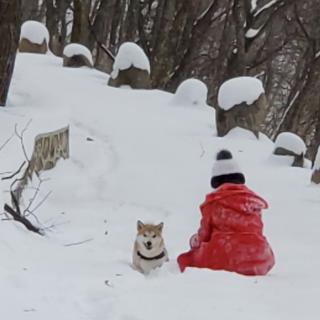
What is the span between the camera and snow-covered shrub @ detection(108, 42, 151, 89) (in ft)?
51.9

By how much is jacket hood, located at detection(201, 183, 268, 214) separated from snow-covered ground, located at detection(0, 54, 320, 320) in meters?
0.51

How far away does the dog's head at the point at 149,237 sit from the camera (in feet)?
18.2

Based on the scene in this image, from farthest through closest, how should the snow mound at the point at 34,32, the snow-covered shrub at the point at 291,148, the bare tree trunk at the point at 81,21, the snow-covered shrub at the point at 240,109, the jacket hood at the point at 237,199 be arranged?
the bare tree trunk at the point at 81,21 < the snow mound at the point at 34,32 < the snow-covered shrub at the point at 240,109 < the snow-covered shrub at the point at 291,148 < the jacket hood at the point at 237,199

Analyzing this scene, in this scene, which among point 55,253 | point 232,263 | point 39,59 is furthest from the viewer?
point 39,59

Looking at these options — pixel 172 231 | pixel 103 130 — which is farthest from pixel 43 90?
pixel 172 231

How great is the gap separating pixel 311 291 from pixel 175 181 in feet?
16.6

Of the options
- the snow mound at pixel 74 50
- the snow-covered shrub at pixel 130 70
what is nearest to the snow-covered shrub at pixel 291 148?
the snow-covered shrub at pixel 130 70

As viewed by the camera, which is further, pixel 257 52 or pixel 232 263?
pixel 257 52

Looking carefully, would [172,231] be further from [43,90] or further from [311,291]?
[43,90]

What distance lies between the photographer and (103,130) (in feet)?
38.1

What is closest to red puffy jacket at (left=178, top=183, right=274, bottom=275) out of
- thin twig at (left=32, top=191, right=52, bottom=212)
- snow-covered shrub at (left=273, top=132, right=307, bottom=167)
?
thin twig at (left=32, top=191, right=52, bottom=212)

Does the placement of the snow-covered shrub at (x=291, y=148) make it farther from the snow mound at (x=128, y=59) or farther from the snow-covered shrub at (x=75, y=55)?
the snow-covered shrub at (x=75, y=55)

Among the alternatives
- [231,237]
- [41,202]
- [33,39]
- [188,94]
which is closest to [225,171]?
[231,237]

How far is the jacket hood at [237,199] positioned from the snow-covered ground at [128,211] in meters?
0.51
